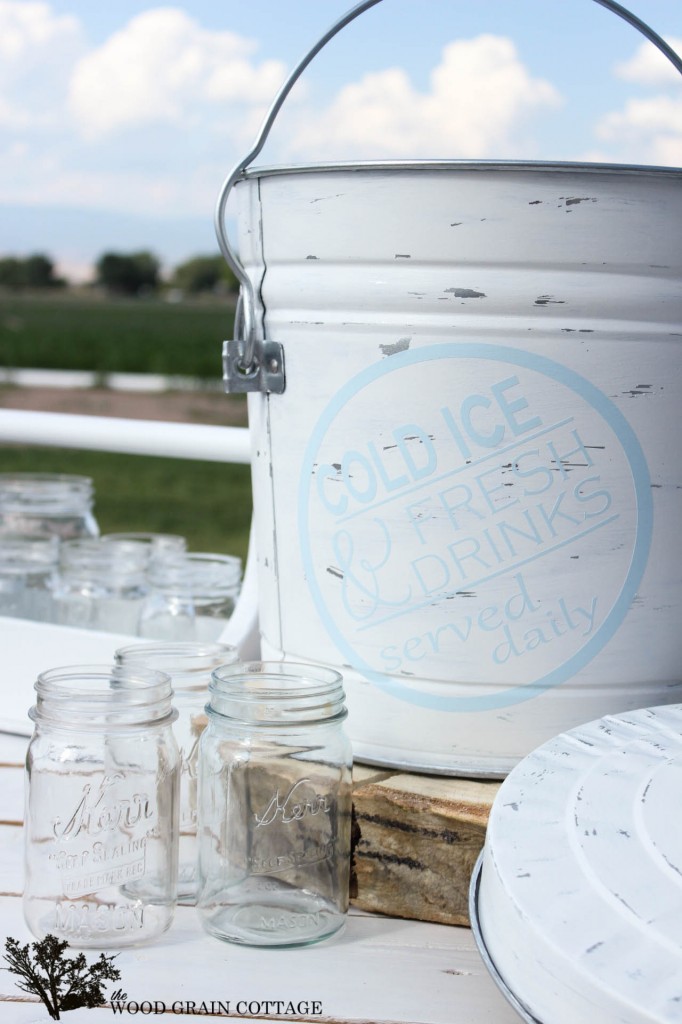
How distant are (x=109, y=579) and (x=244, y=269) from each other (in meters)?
0.56

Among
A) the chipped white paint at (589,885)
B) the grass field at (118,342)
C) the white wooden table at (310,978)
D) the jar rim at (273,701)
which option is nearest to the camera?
the chipped white paint at (589,885)

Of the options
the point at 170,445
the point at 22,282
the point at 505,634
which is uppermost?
the point at 22,282

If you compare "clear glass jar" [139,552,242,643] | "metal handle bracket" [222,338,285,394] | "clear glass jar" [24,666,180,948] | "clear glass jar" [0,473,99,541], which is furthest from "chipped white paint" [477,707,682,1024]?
"clear glass jar" [0,473,99,541]

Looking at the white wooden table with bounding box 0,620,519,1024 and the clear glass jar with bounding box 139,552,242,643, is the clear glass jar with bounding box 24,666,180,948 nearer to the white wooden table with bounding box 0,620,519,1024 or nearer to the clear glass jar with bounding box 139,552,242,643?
the white wooden table with bounding box 0,620,519,1024

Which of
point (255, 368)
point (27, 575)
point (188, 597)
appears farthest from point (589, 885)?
point (27, 575)

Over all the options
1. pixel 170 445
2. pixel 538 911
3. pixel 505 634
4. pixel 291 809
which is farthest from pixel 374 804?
pixel 170 445

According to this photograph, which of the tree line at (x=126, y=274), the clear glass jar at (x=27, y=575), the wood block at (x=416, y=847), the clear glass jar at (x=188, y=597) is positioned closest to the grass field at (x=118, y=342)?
the tree line at (x=126, y=274)

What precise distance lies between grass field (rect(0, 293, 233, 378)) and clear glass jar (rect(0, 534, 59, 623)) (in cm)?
1404

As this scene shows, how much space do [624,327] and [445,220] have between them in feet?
0.57

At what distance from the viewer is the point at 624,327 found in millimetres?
956

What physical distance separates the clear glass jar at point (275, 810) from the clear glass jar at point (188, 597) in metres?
0.48

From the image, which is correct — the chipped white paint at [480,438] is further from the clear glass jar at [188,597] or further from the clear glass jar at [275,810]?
the clear glass jar at [188,597]

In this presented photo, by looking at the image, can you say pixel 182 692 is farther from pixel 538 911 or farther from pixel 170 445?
pixel 170 445

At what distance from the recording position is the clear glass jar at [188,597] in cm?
143
